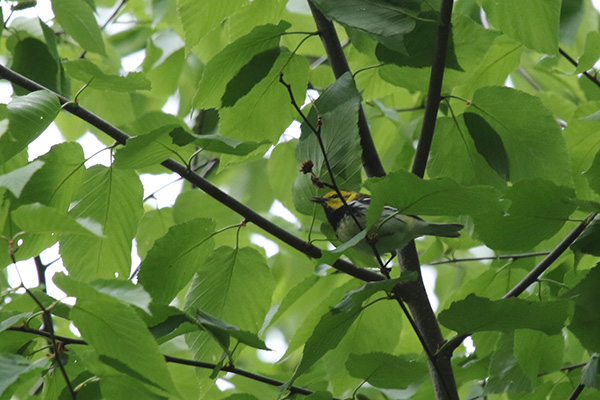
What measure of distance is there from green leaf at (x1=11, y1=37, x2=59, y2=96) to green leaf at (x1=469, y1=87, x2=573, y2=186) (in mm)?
1095

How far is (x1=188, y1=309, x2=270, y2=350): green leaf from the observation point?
1.14m

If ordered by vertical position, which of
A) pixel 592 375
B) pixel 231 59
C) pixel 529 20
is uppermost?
pixel 231 59

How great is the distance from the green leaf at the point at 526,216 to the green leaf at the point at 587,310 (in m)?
0.12

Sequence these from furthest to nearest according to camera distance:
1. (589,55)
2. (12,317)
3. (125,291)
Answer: (589,55), (12,317), (125,291)

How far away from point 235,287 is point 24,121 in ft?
1.87

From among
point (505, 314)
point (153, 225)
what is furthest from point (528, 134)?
point (153, 225)

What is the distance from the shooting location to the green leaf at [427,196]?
1034mm

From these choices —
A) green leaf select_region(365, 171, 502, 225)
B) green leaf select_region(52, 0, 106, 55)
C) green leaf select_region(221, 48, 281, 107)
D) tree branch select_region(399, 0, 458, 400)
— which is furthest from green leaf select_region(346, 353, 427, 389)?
green leaf select_region(52, 0, 106, 55)

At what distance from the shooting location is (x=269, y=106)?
1539mm

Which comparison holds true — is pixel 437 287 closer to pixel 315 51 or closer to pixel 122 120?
pixel 315 51

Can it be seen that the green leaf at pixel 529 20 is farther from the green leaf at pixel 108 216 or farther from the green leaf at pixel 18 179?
the green leaf at pixel 18 179

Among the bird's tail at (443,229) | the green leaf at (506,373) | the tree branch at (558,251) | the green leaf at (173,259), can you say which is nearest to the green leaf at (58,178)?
the green leaf at (173,259)

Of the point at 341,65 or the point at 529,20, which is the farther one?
the point at 341,65

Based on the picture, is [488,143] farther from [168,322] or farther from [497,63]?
[168,322]
